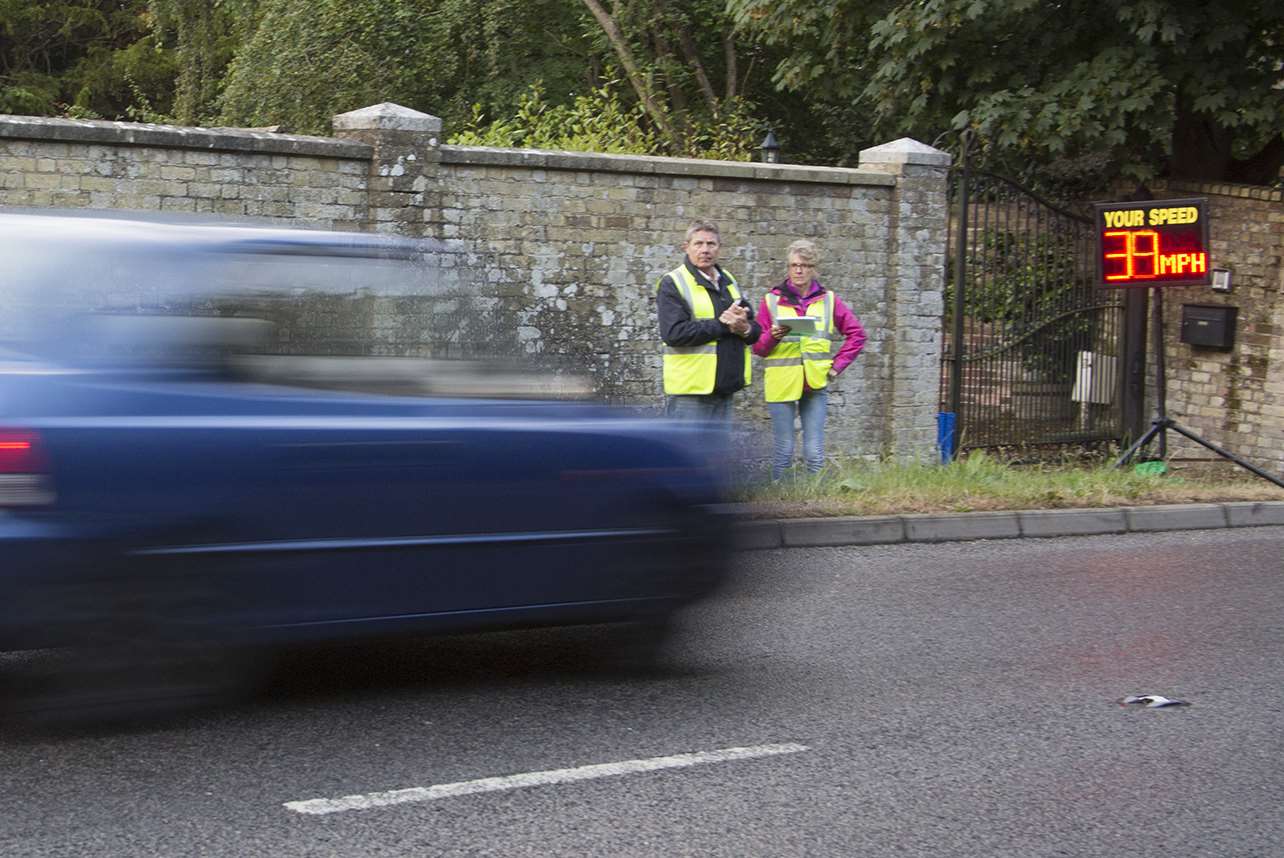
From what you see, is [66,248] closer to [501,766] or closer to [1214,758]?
[501,766]

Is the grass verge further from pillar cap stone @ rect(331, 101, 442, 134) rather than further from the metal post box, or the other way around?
the metal post box

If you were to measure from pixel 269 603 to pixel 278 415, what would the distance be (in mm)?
617

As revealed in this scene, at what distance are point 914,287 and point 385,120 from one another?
5.52 metres

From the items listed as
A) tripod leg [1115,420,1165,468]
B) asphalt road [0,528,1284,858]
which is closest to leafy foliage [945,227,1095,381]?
tripod leg [1115,420,1165,468]

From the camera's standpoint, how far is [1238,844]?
4.73 metres

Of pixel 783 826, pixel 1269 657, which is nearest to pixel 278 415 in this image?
pixel 783 826

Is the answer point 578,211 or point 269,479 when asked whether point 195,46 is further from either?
point 269,479

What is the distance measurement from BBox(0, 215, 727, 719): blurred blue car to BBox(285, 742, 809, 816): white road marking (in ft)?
2.68

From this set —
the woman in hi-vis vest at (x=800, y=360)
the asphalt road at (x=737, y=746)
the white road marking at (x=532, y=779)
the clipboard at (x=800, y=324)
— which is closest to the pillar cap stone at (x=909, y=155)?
the woman in hi-vis vest at (x=800, y=360)

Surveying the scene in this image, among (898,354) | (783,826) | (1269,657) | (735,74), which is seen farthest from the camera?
(735,74)

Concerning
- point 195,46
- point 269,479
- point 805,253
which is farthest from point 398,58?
point 269,479

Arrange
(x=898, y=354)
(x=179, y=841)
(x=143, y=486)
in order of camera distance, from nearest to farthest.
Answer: (x=179, y=841)
(x=143, y=486)
(x=898, y=354)

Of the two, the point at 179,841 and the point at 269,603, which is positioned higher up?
the point at 269,603

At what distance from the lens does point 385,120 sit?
13.1m
